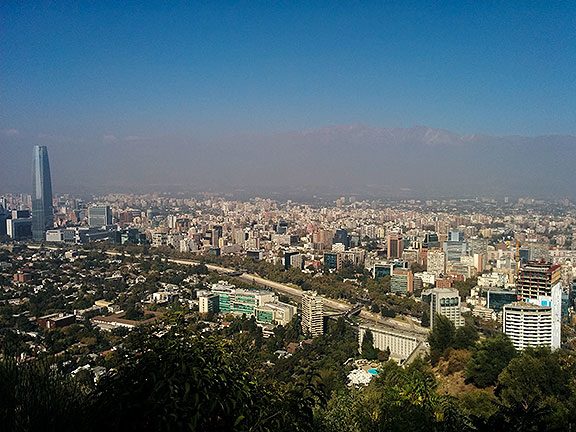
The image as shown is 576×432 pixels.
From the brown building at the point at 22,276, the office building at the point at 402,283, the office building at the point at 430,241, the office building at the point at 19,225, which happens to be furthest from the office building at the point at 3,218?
the office building at the point at 430,241

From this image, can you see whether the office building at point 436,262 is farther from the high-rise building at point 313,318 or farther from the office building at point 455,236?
the high-rise building at point 313,318

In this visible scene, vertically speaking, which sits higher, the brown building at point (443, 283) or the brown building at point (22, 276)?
the brown building at point (22, 276)

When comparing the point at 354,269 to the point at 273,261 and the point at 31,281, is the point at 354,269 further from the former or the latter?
the point at 31,281

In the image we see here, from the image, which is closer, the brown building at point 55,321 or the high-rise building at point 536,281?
the brown building at point 55,321

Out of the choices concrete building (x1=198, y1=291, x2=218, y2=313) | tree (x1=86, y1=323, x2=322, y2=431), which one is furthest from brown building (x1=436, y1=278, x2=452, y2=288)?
tree (x1=86, y1=323, x2=322, y2=431)

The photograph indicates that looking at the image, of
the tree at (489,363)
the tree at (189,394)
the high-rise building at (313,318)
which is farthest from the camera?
the high-rise building at (313,318)

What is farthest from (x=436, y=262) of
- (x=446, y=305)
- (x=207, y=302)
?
(x=207, y=302)
